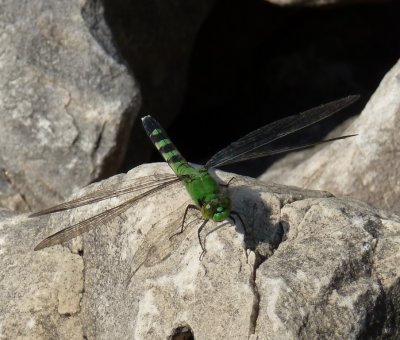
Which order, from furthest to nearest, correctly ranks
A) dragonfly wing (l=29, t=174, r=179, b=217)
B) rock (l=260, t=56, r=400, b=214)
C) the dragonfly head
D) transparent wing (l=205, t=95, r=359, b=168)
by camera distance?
transparent wing (l=205, t=95, r=359, b=168) < rock (l=260, t=56, r=400, b=214) < dragonfly wing (l=29, t=174, r=179, b=217) < the dragonfly head

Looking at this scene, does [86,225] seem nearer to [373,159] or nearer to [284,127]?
[284,127]

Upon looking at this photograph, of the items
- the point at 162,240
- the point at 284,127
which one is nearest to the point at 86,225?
the point at 162,240

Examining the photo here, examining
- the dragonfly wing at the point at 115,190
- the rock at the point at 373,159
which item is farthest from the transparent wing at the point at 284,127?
the dragonfly wing at the point at 115,190

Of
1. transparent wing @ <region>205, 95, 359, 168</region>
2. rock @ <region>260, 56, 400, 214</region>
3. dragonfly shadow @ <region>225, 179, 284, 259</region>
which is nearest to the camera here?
dragonfly shadow @ <region>225, 179, 284, 259</region>

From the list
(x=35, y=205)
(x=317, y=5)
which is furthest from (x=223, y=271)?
(x=317, y=5)

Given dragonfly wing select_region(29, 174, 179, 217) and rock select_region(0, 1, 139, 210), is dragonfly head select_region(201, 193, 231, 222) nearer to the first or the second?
dragonfly wing select_region(29, 174, 179, 217)

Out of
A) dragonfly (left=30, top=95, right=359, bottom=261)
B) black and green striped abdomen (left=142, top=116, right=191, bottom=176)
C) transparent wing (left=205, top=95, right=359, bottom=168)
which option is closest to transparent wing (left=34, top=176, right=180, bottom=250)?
dragonfly (left=30, top=95, right=359, bottom=261)
